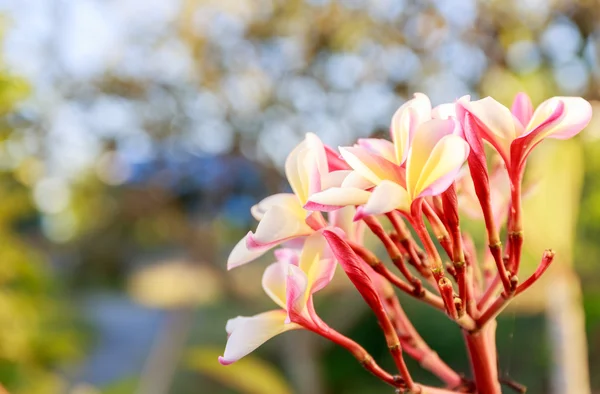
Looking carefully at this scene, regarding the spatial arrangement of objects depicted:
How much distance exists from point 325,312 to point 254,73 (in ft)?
5.12

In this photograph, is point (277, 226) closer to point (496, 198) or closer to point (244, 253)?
point (244, 253)

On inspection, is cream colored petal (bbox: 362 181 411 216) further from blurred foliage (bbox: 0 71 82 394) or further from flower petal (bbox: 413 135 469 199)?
blurred foliage (bbox: 0 71 82 394)

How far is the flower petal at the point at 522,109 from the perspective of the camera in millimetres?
281

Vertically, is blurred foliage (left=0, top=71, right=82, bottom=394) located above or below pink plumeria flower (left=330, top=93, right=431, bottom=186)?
below

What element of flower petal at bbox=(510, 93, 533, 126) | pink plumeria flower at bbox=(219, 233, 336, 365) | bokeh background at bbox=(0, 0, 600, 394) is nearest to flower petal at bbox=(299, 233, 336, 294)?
pink plumeria flower at bbox=(219, 233, 336, 365)

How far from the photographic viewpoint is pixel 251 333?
26 cm

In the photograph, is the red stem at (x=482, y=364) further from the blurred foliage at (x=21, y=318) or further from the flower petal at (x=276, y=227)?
the blurred foliage at (x=21, y=318)

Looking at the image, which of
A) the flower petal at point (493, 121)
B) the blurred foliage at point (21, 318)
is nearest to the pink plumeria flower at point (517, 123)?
the flower petal at point (493, 121)

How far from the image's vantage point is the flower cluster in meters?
0.24

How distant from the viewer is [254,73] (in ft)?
8.69

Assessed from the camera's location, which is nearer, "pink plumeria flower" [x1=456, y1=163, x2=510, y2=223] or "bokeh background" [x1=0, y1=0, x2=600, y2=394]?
"pink plumeria flower" [x1=456, y1=163, x2=510, y2=223]

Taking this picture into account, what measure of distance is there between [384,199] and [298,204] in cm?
6


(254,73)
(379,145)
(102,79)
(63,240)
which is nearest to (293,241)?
(379,145)

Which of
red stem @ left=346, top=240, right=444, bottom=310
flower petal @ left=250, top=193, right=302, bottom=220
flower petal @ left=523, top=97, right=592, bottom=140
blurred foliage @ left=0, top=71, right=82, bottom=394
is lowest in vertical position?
blurred foliage @ left=0, top=71, right=82, bottom=394
